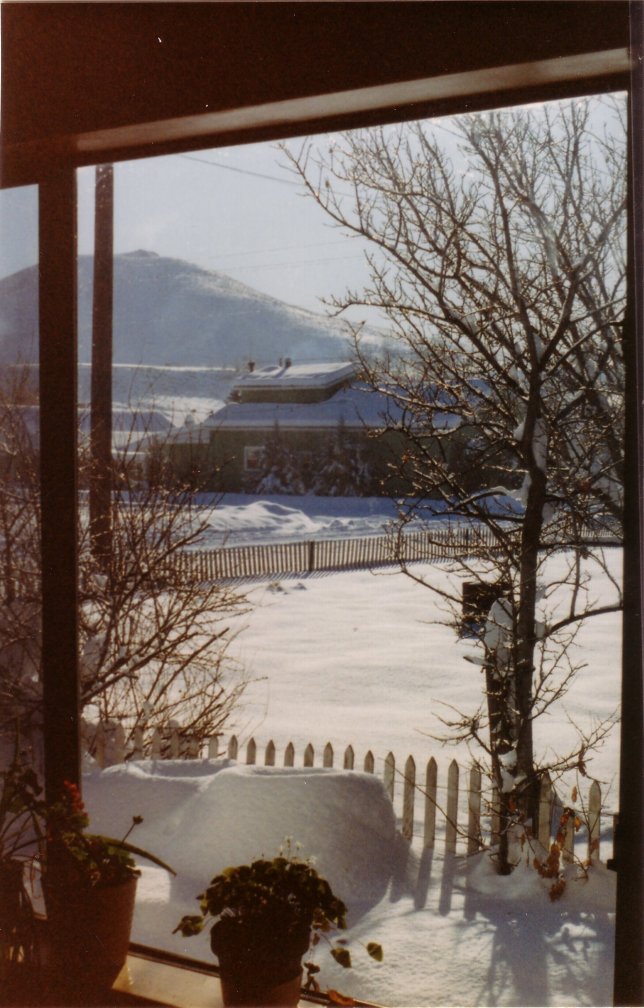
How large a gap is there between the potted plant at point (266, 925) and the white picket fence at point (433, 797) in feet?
5.16

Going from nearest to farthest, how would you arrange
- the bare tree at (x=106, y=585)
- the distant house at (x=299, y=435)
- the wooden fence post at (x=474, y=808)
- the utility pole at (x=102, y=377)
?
1. the wooden fence post at (x=474, y=808)
2. the bare tree at (x=106, y=585)
3. the utility pole at (x=102, y=377)
4. the distant house at (x=299, y=435)

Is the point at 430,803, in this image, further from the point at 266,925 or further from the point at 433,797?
the point at 266,925

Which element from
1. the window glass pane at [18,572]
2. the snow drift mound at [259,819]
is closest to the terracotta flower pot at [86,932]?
the snow drift mound at [259,819]

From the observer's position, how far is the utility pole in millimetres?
4258

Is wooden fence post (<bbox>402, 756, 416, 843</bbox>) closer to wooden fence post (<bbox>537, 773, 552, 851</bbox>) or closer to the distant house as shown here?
wooden fence post (<bbox>537, 773, 552, 851</bbox>)

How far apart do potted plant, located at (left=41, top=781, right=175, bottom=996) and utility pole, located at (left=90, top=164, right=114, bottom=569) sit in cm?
228

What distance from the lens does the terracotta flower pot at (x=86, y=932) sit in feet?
6.25

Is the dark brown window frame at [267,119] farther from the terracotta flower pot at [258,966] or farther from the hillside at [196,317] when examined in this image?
the hillside at [196,317]

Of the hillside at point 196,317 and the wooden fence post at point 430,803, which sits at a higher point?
the hillside at point 196,317

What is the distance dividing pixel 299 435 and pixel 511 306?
14.2 meters

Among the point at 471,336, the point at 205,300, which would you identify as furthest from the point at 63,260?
the point at 205,300

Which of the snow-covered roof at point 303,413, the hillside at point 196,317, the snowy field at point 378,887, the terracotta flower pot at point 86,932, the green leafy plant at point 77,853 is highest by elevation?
the hillside at point 196,317

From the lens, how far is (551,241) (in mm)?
3414

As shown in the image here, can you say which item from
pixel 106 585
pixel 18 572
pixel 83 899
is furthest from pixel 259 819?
pixel 18 572
